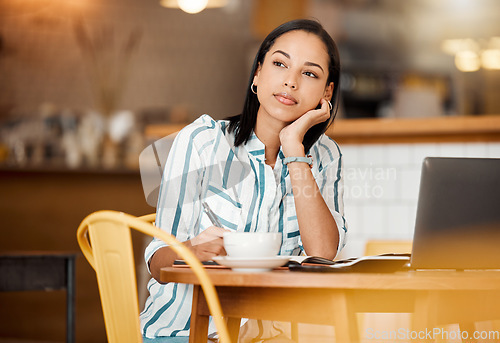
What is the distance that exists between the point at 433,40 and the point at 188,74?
222 centimetres

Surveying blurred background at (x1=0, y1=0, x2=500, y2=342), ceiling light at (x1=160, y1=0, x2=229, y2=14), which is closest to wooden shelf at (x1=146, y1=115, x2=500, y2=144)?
blurred background at (x1=0, y1=0, x2=500, y2=342)

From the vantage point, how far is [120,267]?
0.94 meters

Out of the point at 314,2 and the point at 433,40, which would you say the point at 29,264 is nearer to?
the point at 314,2

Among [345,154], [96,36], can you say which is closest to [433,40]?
[96,36]

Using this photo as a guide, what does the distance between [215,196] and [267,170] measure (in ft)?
0.52

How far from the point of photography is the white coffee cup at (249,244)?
102 centimetres

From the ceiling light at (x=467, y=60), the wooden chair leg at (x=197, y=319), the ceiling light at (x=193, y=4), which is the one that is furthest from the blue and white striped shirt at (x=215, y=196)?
the ceiling light at (x=467, y=60)

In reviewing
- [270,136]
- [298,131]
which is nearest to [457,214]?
[298,131]

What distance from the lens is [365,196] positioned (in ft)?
8.41

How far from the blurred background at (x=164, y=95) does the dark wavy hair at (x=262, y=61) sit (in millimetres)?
852

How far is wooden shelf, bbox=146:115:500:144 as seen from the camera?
247cm

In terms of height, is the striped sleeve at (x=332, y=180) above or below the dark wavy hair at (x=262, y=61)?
below

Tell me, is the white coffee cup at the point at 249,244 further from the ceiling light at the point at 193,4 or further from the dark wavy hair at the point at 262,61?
the ceiling light at the point at 193,4

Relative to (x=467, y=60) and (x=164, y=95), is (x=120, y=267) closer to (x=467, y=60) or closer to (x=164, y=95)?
(x=164, y=95)
